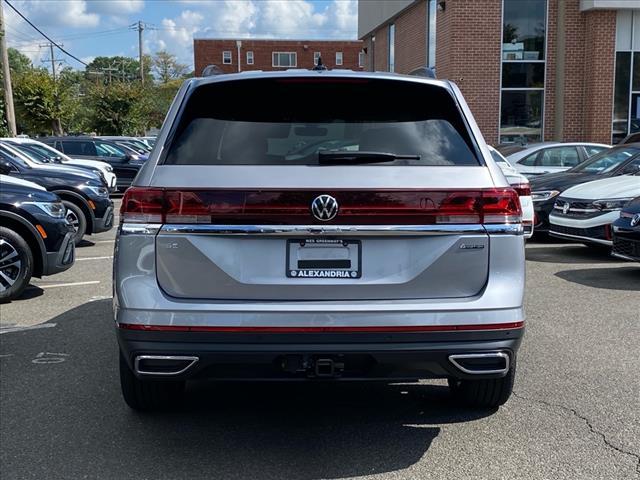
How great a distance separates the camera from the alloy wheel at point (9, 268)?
7484mm

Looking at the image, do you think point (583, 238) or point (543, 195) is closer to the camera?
point (583, 238)

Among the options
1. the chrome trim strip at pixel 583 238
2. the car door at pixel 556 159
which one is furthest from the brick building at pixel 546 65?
the chrome trim strip at pixel 583 238

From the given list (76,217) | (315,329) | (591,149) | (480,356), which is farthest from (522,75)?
(315,329)

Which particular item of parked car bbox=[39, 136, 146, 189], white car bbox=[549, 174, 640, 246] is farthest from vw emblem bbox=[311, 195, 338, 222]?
parked car bbox=[39, 136, 146, 189]

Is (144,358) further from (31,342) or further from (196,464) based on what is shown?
(31,342)

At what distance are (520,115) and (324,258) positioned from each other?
18.4 metres

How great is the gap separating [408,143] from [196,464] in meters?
1.94

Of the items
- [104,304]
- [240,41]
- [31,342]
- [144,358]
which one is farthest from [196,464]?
[240,41]

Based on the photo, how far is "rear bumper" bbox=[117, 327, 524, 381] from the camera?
337cm

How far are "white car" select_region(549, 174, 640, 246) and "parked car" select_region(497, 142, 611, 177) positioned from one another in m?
3.25

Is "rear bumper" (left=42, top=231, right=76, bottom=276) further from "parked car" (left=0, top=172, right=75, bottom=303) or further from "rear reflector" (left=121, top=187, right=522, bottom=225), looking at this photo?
"rear reflector" (left=121, top=187, right=522, bottom=225)

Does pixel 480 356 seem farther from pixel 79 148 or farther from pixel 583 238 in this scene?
pixel 79 148

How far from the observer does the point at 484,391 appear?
427 centimetres

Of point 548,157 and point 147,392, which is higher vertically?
point 548,157
